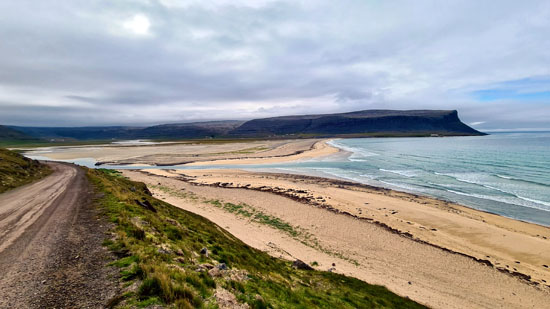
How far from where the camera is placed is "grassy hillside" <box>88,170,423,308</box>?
5.30 meters

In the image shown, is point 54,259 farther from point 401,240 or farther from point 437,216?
point 437,216

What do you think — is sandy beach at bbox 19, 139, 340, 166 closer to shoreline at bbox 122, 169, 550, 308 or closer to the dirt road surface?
shoreline at bbox 122, 169, 550, 308

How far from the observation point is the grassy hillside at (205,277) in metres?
5.30

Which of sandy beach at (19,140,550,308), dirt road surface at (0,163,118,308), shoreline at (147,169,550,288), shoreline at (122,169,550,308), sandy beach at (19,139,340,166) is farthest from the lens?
sandy beach at (19,139,340,166)

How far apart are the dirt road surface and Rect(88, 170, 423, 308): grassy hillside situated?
50 cm

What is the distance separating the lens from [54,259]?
6.99 meters

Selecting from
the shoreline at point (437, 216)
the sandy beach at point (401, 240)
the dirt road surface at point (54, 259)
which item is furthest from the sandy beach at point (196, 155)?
the dirt road surface at point (54, 259)

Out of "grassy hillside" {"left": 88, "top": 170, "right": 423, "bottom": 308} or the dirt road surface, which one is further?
"grassy hillside" {"left": 88, "top": 170, "right": 423, "bottom": 308}

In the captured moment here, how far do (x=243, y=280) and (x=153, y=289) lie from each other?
116 inches

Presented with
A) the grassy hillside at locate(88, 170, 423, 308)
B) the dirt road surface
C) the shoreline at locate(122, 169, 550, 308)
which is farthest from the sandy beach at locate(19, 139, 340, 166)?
the grassy hillside at locate(88, 170, 423, 308)

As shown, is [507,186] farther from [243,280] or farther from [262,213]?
[243,280]

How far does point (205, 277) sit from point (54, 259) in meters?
4.61

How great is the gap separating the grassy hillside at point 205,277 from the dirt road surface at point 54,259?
1.64 feet

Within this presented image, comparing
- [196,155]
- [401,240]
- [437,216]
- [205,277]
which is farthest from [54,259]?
[196,155]
